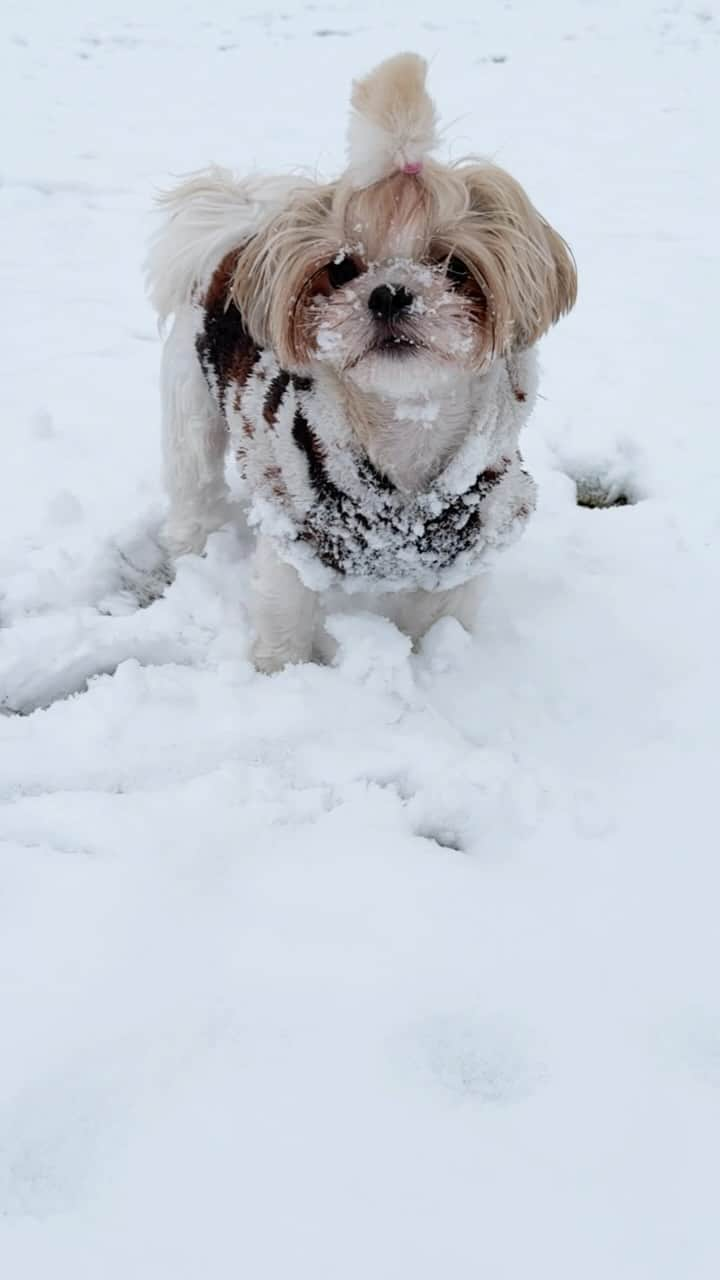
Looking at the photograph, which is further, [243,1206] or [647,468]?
[647,468]

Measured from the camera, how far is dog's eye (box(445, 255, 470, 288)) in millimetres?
1508

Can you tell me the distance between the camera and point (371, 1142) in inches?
47.7

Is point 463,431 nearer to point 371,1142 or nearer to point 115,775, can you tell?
point 115,775

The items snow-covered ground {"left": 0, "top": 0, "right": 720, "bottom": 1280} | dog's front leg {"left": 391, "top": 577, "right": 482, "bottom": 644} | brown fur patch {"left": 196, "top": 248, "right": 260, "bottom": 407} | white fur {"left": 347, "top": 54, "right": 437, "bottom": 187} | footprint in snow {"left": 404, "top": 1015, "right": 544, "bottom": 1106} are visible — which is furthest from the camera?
dog's front leg {"left": 391, "top": 577, "right": 482, "bottom": 644}

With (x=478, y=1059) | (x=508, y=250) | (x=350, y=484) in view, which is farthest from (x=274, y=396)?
(x=478, y=1059)

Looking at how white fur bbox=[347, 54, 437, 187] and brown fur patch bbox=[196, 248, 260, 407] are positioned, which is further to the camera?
brown fur patch bbox=[196, 248, 260, 407]

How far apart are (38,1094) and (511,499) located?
138 cm

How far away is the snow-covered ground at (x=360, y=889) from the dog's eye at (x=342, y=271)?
0.76 meters

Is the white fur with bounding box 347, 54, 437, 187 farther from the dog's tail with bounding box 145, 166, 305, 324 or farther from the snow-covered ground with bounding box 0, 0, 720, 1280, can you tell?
the snow-covered ground with bounding box 0, 0, 720, 1280

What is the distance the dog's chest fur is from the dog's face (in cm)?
12

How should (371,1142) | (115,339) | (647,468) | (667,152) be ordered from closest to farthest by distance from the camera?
(371,1142), (647,468), (115,339), (667,152)

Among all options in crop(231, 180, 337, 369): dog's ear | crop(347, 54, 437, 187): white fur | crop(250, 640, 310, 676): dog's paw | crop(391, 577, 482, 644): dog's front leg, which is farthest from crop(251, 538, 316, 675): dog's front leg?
crop(347, 54, 437, 187): white fur

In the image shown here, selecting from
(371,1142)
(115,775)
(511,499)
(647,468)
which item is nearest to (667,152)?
(647,468)

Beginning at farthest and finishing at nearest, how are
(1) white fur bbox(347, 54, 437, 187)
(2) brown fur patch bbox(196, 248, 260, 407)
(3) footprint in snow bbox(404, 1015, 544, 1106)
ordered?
(2) brown fur patch bbox(196, 248, 260, 407)
(1) white fur bbox(347, 54, 437, 187)
(3) footprint in snow bbox(404, 1015, 544, 1106)
